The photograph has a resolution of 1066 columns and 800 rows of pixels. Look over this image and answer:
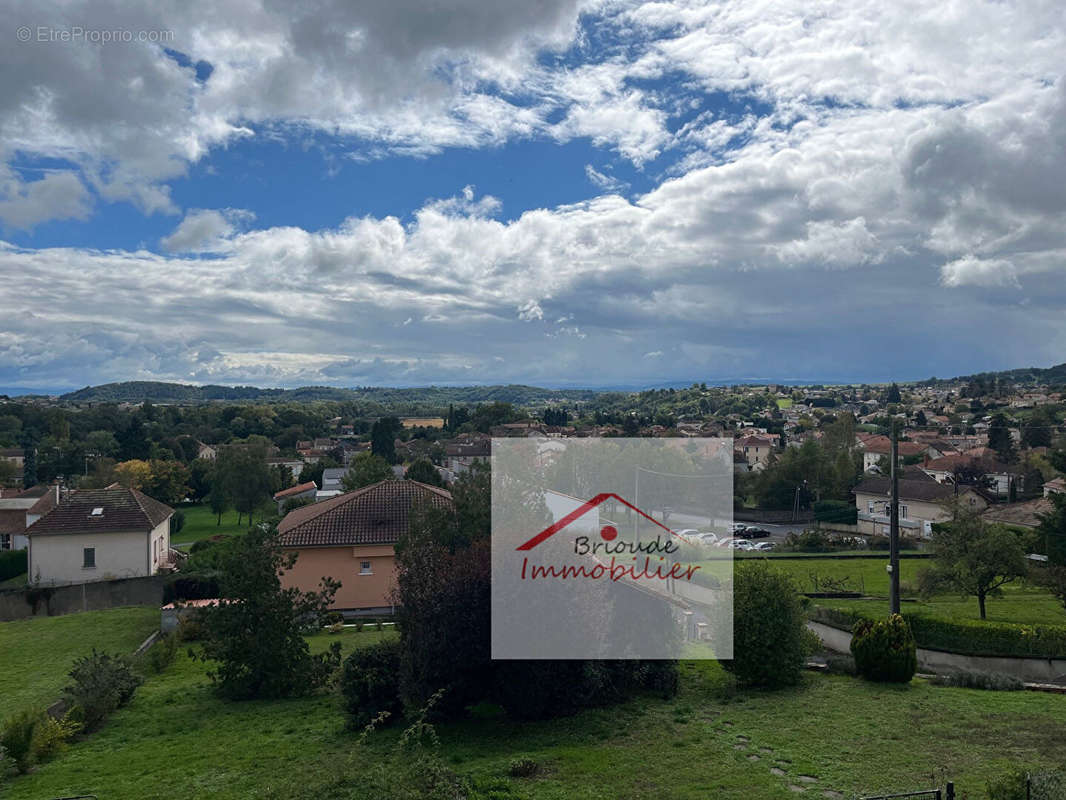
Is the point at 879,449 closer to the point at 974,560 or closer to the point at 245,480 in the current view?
the point at 974,560

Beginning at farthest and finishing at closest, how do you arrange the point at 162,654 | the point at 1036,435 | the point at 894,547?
the point at 1036,435
the point at 162,654
the point at 894,547

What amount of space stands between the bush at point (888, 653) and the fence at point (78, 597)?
2272cm

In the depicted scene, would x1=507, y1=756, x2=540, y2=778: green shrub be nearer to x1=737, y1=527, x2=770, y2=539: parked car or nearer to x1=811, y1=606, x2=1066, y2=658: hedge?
x1=811, y1=606, x2=1066, y2=658: hedge

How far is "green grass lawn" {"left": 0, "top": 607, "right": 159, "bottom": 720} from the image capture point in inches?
600

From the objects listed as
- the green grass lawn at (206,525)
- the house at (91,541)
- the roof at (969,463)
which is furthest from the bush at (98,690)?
the roof at (969,463)

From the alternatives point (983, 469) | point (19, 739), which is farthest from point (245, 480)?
point (983, 469)

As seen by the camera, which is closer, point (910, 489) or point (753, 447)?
point (910, 489)

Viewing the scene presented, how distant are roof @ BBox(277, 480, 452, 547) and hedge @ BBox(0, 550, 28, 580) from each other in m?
17.3


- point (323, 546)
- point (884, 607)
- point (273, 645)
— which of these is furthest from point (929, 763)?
point (323, 546)

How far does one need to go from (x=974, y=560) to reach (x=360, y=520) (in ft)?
61.4

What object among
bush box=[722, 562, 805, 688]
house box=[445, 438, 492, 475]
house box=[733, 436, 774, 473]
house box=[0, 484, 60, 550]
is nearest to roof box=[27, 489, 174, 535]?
house box=[0, 484, 60, 550]

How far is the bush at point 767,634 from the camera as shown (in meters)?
13.2

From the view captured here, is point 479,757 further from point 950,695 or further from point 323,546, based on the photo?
point 323,546

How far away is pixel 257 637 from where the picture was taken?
1408cm
